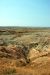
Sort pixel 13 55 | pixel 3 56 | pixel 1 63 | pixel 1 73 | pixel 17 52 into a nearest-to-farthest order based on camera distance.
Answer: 1. pixel 1 73
2. pixel 1 63
3. pixel 3 56
4. pixel 13 55
5. pixel 17 52

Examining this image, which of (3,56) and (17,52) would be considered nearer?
(3,56)

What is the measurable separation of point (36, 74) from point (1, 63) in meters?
3.94

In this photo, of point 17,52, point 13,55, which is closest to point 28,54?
point 17,52

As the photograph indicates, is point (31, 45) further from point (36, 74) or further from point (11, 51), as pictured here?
point (36, 74)

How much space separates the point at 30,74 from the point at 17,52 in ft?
32.3

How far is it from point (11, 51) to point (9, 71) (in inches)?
348

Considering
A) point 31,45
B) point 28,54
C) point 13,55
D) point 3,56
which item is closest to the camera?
point 3,56

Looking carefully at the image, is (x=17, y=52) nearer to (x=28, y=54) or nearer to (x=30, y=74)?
(x=28, y=54)

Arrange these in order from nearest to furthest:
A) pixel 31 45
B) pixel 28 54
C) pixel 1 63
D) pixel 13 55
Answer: pixel 1 63
pixel 13 55
pixel 28 54
pixel 31 45

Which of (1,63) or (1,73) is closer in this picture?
(1,73)

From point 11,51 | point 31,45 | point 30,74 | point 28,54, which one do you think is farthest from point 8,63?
point 31,45

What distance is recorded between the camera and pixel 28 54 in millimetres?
25109

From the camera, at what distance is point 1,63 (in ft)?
50.9

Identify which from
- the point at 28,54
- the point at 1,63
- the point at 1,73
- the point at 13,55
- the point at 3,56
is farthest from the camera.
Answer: the point at 28,54
